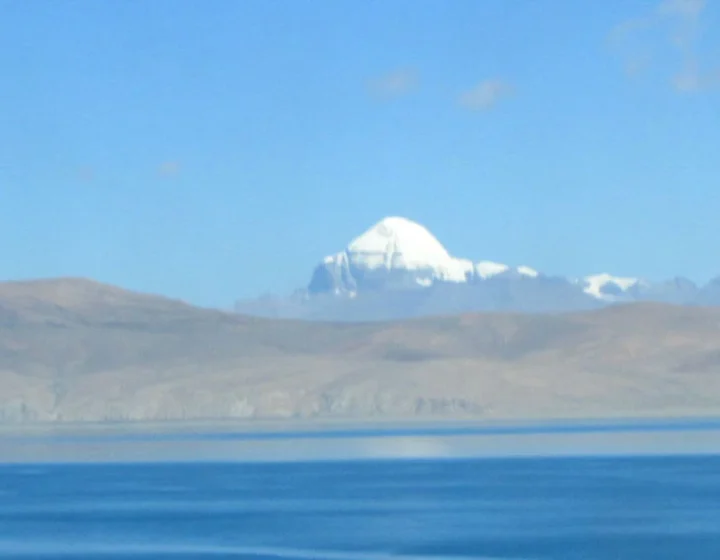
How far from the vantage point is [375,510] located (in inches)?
2042

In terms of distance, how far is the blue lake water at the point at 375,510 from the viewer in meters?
41.2

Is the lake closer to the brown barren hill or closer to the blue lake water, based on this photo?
the blue lake water

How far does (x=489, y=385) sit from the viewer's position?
18212 cm

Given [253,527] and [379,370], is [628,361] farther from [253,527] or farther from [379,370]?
[253,527]

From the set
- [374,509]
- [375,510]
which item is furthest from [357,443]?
[375,510]

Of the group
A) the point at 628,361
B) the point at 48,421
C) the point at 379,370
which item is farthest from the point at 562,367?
the point at 48,421

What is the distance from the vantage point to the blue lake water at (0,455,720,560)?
1624 inches

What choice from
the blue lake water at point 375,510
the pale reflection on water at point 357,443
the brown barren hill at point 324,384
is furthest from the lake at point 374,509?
the brown barren hill at point 324,384

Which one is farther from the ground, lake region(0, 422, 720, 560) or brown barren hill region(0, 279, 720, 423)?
brown barren hill region(0, 279, 720, 423)

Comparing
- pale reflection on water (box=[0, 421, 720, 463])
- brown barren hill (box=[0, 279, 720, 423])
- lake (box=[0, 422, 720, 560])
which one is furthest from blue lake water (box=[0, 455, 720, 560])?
brown barren hill (box=[0, 279, 720, 423])

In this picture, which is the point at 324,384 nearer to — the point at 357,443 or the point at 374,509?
the point at 357,443

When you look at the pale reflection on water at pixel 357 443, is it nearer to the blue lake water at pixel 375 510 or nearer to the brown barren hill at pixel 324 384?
the blue lake water at pixel 375 510

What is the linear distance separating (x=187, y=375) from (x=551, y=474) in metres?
121

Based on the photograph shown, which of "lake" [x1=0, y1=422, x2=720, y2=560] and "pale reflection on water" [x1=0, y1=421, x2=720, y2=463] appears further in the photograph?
"pale reflection on water" [x1=0, y1=421, x2=720, y2=463]
